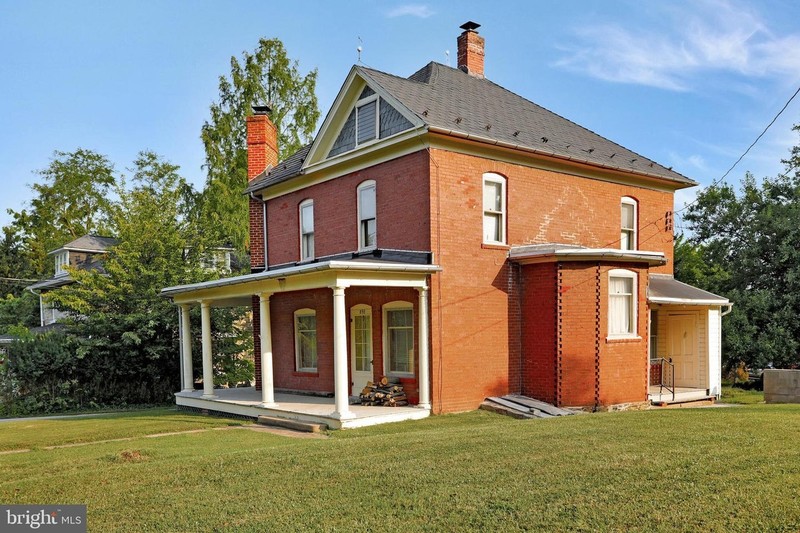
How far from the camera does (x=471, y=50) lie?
18719 millimetres

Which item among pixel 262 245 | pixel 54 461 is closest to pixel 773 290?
pixel 262 245

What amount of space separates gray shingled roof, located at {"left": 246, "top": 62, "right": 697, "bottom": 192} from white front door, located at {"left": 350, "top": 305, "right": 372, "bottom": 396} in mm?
4507

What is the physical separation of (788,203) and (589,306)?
51.4 feet

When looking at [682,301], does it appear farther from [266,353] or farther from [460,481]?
[460,481]

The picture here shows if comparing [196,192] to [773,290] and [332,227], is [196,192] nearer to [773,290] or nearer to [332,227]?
[332,227]

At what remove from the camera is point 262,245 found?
19.6 metres

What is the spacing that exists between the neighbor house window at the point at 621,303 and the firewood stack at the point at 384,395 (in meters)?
5.01

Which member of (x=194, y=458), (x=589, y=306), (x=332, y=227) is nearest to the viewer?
(x=194, y=458)

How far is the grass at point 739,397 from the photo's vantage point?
16683 mm

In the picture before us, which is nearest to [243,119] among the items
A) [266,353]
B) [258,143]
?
[258,143]

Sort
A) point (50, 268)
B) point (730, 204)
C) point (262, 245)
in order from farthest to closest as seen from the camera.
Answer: point (50, 268) < point (730, 204) < point (262, 245)

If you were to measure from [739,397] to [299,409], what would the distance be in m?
13.0

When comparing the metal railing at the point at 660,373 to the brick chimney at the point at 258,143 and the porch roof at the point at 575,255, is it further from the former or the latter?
the brick chimney at the point at 258,143

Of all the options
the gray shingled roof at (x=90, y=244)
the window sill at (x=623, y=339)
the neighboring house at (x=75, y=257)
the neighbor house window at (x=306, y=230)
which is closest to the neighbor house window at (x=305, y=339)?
the neighbor house window at (x=306, y=230)
